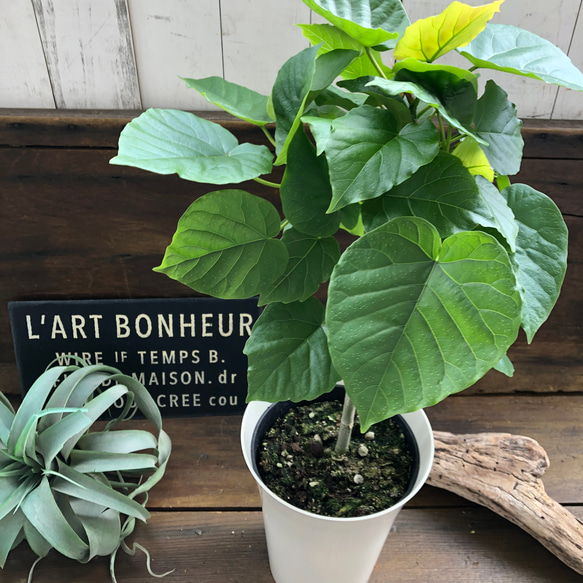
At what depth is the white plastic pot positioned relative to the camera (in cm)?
55

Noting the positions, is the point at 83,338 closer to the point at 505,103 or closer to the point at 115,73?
the point at 115,73

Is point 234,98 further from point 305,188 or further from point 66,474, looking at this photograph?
point 66,474

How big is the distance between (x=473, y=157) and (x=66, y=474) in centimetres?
60

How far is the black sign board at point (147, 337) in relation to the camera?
83 centimetres

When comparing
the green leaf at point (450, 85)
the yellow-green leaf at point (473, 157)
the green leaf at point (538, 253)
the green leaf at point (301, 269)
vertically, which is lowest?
the green leaf at point (301, 269)

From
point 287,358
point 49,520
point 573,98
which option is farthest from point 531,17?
point 49,520

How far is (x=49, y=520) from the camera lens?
0.61 meters

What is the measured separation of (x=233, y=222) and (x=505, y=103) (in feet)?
0.81

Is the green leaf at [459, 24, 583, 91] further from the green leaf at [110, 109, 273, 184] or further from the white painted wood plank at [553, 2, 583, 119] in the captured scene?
the white painted wood plank at [553, 2, 583, 119]

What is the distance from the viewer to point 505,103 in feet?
1.38

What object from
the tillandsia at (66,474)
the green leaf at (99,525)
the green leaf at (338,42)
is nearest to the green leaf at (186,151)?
the green leaf at (338,42)

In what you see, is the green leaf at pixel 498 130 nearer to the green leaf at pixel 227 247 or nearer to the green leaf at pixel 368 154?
the green leaf at pixel 368 154

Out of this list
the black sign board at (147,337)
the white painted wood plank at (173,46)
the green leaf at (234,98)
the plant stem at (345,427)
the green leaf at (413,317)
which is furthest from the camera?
the black sign board at (147,337)

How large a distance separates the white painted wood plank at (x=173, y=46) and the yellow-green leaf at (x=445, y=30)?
0.39 meters
